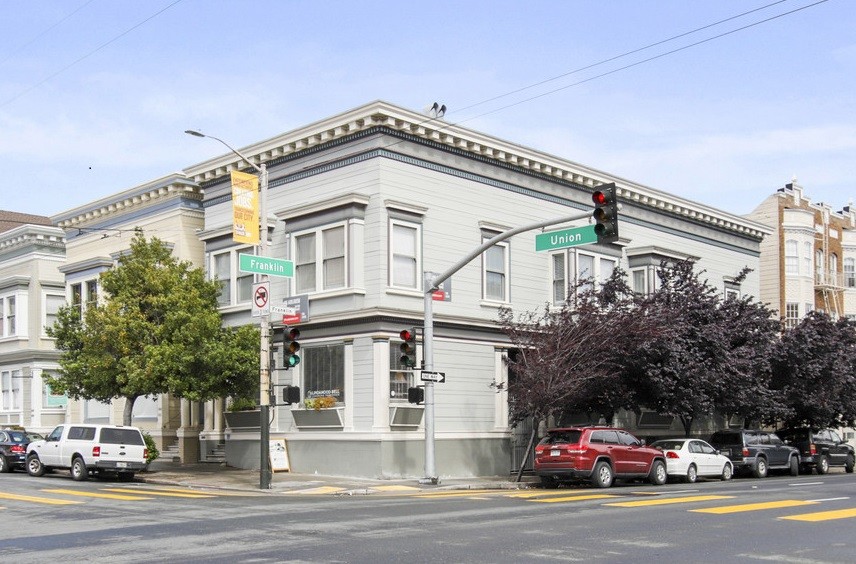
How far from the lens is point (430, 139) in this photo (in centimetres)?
3011

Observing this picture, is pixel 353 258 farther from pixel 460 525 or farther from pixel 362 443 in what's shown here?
pixel 460 525

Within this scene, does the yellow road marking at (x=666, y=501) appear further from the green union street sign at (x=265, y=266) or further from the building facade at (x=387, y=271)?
the green union street sign at (x=265, y=266)

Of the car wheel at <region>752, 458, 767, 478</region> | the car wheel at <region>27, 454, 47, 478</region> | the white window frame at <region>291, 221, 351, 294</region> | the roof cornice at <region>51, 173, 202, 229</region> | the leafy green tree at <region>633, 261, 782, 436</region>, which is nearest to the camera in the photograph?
the white window frame at <region>291, 221, 351, 294</region>

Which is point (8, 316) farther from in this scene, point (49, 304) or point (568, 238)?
point (568, 238)

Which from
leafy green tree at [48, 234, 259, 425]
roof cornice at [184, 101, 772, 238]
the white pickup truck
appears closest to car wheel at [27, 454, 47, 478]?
the white pickup truck

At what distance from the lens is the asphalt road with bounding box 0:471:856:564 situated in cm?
1245

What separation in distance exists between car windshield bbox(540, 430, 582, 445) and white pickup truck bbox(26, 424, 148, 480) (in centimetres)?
1157

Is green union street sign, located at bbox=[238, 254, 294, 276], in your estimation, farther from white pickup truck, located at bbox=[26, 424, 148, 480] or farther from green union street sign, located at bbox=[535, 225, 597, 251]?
white pickup truck, located at bbox=[26, 424, 148, 480]

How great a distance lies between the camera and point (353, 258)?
2895cm

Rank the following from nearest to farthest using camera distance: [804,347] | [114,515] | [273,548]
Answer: [273,548], [114,515], [804,347]

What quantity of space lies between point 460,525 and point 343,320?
14.1 metres

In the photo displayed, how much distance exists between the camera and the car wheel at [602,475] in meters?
25.8

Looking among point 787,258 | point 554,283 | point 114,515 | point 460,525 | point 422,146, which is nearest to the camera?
point 460,525

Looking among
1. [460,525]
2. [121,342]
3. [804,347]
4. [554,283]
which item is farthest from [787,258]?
[460,525]
